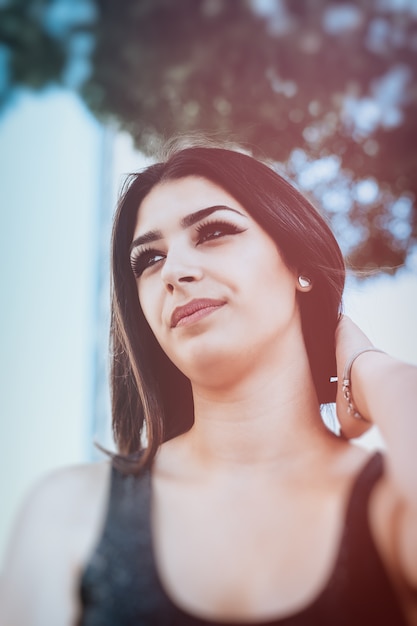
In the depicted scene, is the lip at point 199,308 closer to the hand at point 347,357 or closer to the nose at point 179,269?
the nose at point 179,269

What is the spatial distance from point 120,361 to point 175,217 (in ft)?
1.37

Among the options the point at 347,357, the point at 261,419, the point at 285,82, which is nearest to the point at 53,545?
the point at 261,419

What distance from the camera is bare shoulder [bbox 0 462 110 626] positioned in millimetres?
1505

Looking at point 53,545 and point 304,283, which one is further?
point 304,283

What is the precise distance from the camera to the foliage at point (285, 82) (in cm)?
188

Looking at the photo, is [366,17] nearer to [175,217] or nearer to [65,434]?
[175,217]

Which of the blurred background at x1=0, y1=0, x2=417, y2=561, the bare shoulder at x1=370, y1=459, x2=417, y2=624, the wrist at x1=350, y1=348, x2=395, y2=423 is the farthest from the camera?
the blurred background at x1=0, y1=0, x2=417, y2=561

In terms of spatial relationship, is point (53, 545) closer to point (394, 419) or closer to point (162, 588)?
point (162, 588)

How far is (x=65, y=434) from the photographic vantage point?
5.56 ft

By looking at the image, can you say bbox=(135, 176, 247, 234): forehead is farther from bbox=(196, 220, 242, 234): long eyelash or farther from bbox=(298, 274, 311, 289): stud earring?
bbox=(298, 274, 311, 289): stud earring

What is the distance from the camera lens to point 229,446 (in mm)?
1652

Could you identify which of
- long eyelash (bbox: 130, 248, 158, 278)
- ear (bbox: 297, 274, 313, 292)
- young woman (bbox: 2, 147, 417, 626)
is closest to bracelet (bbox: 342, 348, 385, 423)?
young woman (bbox: 2, 147, 417, 626)

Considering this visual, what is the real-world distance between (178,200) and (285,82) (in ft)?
1.70

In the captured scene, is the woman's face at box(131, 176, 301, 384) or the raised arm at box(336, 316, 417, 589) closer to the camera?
the raised arm at box(336, 316, 417, 589)
